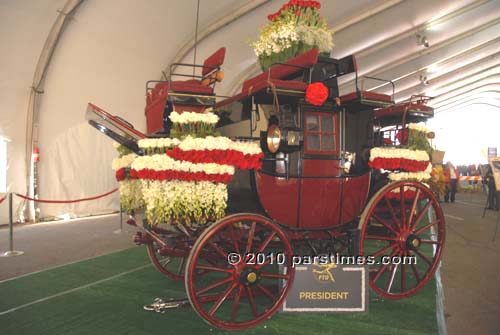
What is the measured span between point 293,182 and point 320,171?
0.29m

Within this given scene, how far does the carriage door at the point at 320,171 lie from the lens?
10.6 ft

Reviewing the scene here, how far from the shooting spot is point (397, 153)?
3.64 m

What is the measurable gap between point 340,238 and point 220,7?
24.0ft

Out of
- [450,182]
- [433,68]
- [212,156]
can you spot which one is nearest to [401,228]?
[212,156]

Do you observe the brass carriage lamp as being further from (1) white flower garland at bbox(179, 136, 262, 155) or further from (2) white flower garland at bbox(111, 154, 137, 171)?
(2) white flower garland at bbox(111, 154, 137, 171)

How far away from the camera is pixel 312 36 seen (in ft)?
12.0

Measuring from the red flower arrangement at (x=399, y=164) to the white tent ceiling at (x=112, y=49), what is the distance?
4.42 m

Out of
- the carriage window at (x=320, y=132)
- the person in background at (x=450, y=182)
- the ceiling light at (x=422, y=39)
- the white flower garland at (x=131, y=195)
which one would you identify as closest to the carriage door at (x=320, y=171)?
the carriage window at (x=320, y=132)

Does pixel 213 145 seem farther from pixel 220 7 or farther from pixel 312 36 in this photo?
pixel 220 7

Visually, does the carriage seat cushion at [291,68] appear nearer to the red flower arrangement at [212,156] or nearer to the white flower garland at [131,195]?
the red flower arrangement at [212,156]

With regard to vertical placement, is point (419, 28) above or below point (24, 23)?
above

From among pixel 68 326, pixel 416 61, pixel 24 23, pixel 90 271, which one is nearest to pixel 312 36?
pixel 68 326

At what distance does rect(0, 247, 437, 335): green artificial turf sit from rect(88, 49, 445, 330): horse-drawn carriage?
0.18 meters

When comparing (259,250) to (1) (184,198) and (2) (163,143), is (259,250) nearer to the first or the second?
(1) (184,198)
